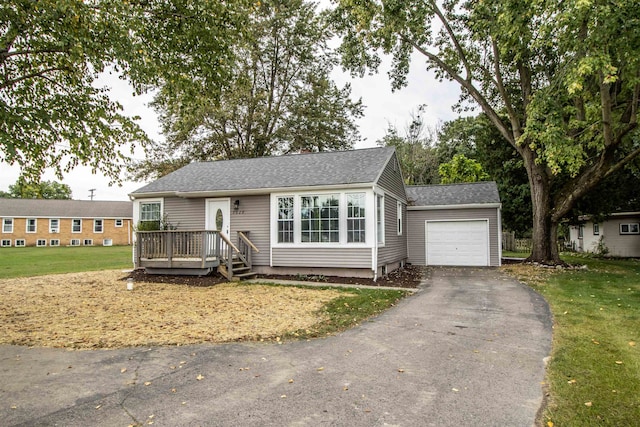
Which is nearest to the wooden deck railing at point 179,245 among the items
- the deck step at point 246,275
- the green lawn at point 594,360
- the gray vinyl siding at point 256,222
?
the deck step at point 246,275

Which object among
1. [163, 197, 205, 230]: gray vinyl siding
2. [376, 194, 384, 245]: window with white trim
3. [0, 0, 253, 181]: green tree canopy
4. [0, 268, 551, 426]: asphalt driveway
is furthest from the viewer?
[163, 197, 205, 230]: gray vinyl siding

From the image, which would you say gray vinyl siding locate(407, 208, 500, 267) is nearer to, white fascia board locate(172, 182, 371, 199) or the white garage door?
the white garage door

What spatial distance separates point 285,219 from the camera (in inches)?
487

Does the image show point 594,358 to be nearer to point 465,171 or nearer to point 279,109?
point 465,171

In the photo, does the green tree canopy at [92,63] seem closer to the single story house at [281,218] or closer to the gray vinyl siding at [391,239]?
the single story house at [281,218]

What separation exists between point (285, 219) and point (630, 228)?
21.4 m

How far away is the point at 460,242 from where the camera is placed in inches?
627

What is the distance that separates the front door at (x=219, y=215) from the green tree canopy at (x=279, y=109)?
12.8 m

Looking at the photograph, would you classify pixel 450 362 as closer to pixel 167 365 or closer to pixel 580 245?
pixel 167 365

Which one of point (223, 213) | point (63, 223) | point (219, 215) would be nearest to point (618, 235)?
point (223, 213)

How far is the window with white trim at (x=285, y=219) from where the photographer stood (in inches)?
483

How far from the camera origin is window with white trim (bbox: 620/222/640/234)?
21984 millimetres

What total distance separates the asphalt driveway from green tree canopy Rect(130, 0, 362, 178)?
21.6m

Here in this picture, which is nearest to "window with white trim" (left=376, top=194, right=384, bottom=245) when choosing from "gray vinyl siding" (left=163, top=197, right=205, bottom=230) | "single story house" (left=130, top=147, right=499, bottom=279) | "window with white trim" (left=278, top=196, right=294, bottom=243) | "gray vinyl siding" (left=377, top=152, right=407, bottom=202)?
"single story house" (left=130, top=147, right=499, bottom=279)
